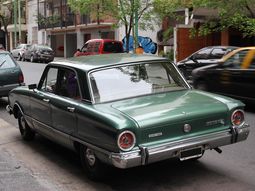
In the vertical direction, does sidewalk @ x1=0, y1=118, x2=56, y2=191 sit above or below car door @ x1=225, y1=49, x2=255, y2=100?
below

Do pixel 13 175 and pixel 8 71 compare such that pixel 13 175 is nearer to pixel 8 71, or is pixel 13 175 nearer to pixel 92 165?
pixel 92 165

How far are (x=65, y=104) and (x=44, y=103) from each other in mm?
777

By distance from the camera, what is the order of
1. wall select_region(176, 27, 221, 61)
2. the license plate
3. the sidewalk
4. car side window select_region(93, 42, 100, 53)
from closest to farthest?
the license plate → the sidewalk → car side window select_region(93, 42, 100, 53) → wall select_region(176, 27, 221, 61)

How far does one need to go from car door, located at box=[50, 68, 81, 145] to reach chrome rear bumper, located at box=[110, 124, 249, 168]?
1073 mm

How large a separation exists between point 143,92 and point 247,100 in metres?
5.01

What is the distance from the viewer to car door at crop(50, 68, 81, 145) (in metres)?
5.87

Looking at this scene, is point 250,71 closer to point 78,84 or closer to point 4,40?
point 78,84

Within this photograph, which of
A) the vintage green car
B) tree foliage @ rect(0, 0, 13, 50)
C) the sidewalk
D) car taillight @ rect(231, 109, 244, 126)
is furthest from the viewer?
tree foliage @ rect(0, 0, 13, 50)

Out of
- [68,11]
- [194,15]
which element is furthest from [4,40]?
[194,15]

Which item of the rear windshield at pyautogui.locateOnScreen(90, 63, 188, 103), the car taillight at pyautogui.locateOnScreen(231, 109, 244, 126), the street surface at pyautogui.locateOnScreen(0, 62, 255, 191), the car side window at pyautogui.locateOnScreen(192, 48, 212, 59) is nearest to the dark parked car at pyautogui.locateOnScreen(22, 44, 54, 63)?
the car side window at pyautogui.locateOnScreen(192, 48, 212, 59)

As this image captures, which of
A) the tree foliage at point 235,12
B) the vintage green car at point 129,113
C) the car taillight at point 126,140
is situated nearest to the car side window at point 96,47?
the tree foliage at point 235,12

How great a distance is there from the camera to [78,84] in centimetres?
600

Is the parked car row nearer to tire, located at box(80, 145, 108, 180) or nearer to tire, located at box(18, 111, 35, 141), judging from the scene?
tire, located at box(18, 111, 35, 141)

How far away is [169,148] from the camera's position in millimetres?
5109
